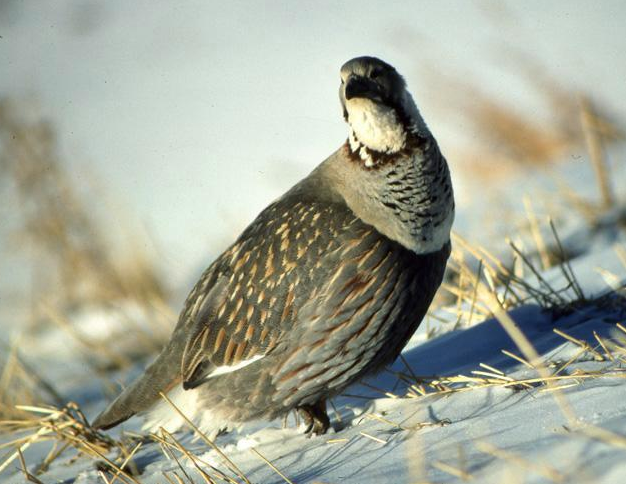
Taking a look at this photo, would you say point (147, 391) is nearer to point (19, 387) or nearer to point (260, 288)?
point (260, 288)

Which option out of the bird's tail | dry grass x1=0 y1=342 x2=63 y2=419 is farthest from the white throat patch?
dry grass x1=0 y1=342 x2=63 y2=419

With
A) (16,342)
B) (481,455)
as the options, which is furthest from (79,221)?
(481,455)

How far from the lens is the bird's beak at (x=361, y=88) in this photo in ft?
11.0

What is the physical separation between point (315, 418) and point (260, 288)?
66 centimetres

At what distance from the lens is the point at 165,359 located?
3.64 m

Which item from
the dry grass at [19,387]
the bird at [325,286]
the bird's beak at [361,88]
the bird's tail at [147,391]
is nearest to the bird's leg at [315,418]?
the bird at [325,286]

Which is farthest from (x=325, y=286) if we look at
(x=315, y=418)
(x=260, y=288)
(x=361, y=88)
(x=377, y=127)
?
(x=361, y=88)

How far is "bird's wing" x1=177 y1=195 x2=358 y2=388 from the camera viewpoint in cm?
325

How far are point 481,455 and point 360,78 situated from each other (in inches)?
77.7

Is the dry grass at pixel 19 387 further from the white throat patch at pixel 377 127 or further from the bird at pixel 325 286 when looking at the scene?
the white throat patch at pixel 377 127

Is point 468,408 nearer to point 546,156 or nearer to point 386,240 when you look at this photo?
point 386,240

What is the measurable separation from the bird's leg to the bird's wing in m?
0.35

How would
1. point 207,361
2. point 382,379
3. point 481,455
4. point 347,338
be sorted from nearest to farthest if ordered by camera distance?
point 481,455, point 347,338, point 207,361, point 382,379

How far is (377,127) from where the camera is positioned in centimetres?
344
